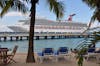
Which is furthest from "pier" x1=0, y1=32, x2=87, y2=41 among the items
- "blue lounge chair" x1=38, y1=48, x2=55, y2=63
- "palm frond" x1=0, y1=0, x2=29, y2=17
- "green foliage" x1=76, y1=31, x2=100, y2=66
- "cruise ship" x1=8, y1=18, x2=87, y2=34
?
"green foliage" x1=76, y1=31, x2=100, y2=66

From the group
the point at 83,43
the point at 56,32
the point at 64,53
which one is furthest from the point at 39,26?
the point at 83,43

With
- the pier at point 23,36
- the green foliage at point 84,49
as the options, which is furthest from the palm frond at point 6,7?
the pier at point 23,36

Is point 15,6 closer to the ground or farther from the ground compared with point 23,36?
farther from the ground

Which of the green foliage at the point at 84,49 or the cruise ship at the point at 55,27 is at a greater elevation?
the green foliage at the point at 84,49

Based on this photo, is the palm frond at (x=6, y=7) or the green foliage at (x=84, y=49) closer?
the green foliage at (x=84, y=49)

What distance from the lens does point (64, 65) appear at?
39.1 ft

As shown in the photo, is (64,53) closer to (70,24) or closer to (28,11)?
(28,11)

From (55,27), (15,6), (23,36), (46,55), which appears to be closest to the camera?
(15,6)

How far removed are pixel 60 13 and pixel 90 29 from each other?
8488 millimetres

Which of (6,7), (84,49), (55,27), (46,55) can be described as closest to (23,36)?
(55,27)

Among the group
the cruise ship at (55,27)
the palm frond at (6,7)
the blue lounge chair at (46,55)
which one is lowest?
the cruise ship at (55,27)

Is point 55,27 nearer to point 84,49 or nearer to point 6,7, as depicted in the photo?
point 6,7

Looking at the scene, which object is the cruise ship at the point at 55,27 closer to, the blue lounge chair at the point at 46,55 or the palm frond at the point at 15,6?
the blue lounge chair at the point at 46,55

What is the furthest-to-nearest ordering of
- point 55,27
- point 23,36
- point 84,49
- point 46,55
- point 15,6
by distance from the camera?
point 55,27, point 23,36, point 46,55, point 15,6, point 84,49
